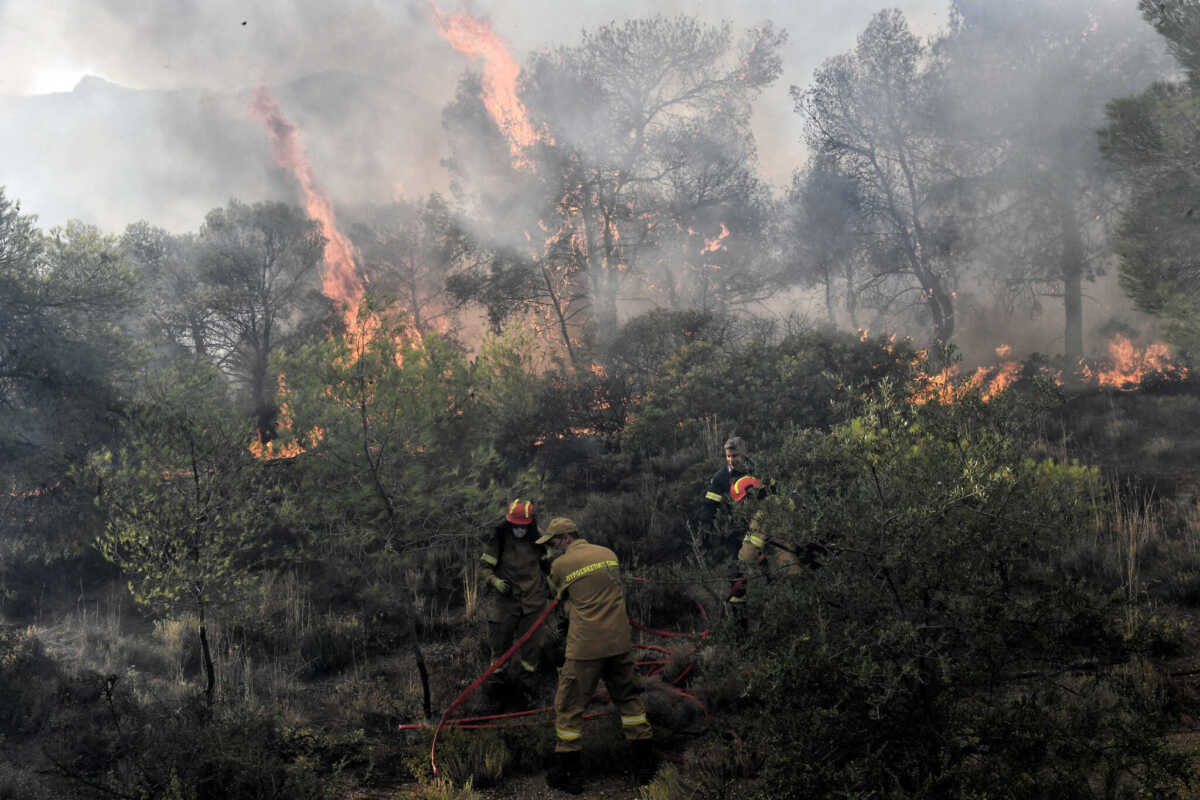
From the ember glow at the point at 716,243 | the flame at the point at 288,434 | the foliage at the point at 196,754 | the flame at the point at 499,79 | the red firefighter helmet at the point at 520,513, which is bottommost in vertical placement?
the foliage at the point at 196,754

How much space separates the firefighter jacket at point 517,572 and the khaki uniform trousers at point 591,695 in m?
2.08

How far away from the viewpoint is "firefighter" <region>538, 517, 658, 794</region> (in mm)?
5383

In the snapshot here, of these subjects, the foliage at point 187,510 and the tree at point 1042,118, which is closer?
the foliage at point 187,510

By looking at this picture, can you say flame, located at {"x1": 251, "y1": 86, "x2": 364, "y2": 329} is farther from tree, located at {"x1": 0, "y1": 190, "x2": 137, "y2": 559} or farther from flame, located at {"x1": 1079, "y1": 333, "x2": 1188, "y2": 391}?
flame, located at {"x1": 1079, "y1": 333, "x2": 1188, "y2": 391}

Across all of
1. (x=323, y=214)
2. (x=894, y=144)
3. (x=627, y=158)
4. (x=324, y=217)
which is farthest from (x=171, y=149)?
(x=894, y=144)

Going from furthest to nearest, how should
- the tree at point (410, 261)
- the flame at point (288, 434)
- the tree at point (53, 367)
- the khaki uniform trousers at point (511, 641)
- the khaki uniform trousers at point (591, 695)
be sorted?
the tree at point (410, 261) < the tree at point (53, 367) < the flame at point (288, 434) < the khaki uniform trousers at point (511, 641) < the khaki uniform trousers at point (591, 695)

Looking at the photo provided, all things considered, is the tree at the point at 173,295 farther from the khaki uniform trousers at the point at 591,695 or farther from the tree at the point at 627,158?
the khaki uniform trousers at the point at 591,695

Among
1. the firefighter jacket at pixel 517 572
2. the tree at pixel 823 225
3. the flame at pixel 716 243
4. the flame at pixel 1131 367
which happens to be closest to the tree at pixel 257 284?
the flame at pixel 716 243

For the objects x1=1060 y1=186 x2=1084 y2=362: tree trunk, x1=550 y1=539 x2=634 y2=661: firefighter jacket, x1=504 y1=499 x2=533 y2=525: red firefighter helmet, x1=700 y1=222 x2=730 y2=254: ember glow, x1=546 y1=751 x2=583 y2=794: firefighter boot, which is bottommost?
x1=546 y1=751 x2=583 y2=794: firefighter boot

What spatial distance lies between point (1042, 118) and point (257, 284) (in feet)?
93.1

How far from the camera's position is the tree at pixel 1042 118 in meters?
22.9

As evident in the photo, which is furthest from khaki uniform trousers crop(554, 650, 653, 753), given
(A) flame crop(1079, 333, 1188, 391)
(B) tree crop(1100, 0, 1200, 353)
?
(A) flame crop(1079, 333, 1188, 391)

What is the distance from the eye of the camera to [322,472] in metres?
7.46

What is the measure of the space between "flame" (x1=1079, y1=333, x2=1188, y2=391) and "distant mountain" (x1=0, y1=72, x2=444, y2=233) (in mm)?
65556
